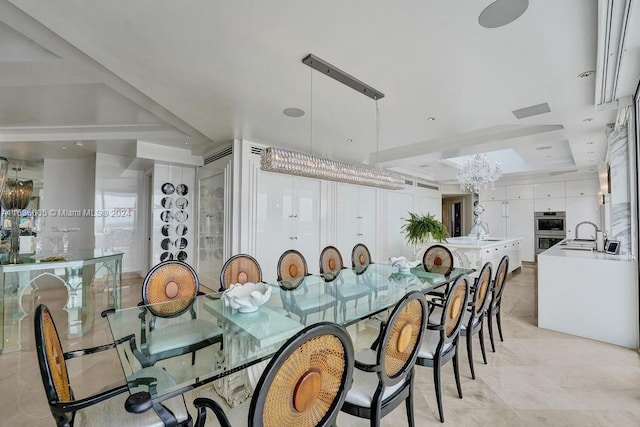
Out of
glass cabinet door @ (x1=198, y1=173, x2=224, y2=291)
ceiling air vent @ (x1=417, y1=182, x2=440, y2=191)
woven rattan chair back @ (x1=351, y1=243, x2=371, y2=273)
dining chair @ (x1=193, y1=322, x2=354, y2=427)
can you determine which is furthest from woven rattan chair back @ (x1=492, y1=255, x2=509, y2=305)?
ceiling air vent @ (x1=417, y1=182, x2=440, y2=191)

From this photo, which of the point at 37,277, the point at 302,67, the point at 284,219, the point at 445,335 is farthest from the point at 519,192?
the point at 37,277

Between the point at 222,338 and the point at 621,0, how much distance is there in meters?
2.82

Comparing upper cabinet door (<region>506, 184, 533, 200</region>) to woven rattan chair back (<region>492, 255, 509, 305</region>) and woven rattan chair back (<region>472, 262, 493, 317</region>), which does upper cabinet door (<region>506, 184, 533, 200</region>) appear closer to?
woven rattan chair back (<region>492, 255, 509, 305</region>)

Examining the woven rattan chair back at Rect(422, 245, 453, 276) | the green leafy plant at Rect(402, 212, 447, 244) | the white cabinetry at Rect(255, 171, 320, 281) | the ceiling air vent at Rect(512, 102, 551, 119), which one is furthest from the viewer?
the green leafy plant at Rect(402, 212, 447, 244)

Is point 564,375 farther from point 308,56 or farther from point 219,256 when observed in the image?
point 219,256

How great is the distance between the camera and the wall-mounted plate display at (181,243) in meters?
5.75

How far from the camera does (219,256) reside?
478 centimetres

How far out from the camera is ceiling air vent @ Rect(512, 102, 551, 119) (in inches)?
119

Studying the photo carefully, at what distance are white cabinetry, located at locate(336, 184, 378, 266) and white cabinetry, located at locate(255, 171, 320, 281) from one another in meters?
0.63

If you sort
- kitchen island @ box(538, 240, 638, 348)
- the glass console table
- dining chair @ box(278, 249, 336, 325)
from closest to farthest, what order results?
1. dining chair @ box(278, 249, 336, 325)
2. the glass console table
3. kitchen island @ box(538, 240, 638, 348)

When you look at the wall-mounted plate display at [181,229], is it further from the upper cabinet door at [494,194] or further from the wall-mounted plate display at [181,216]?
the upper cabinet door at [494,194]

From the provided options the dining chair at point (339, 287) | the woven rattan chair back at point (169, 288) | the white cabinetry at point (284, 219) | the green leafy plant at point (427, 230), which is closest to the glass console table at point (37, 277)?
the woven rattan chair back at point (169, 288)

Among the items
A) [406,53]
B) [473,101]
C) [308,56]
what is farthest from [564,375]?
[308,56]

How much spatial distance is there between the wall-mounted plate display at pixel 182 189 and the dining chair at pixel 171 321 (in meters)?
3.82
